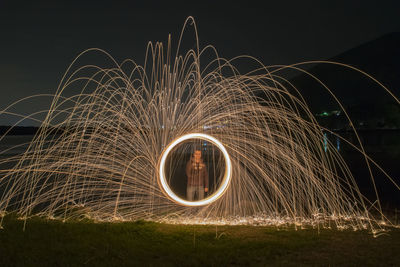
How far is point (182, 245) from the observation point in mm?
5059

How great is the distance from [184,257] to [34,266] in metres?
1.83

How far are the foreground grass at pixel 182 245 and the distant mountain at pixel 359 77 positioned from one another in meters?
113

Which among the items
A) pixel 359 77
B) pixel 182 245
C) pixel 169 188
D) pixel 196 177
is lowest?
pixel 182 245

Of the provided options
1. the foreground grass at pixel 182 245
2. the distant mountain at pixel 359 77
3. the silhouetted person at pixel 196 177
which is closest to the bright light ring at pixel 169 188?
the foreground grass at pixel 182 245

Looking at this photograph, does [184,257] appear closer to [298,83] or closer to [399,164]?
[399,164]

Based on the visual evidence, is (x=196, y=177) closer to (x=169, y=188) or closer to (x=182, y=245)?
(x=169, y=188)

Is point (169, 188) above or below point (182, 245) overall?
above

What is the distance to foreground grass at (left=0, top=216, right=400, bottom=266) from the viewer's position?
4496mm

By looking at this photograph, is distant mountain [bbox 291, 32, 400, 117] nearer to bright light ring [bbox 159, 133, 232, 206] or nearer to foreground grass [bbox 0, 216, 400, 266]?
bright light ring [bbox 159, 133, 232, 206]

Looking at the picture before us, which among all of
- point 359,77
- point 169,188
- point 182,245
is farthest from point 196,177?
point 359,77

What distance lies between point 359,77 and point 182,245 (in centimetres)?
15794

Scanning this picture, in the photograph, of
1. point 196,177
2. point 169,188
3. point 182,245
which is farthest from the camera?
point 196,177

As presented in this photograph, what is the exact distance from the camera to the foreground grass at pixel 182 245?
450 centimetres

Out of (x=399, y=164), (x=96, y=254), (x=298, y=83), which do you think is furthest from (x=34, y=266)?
(x=298, y=83)
